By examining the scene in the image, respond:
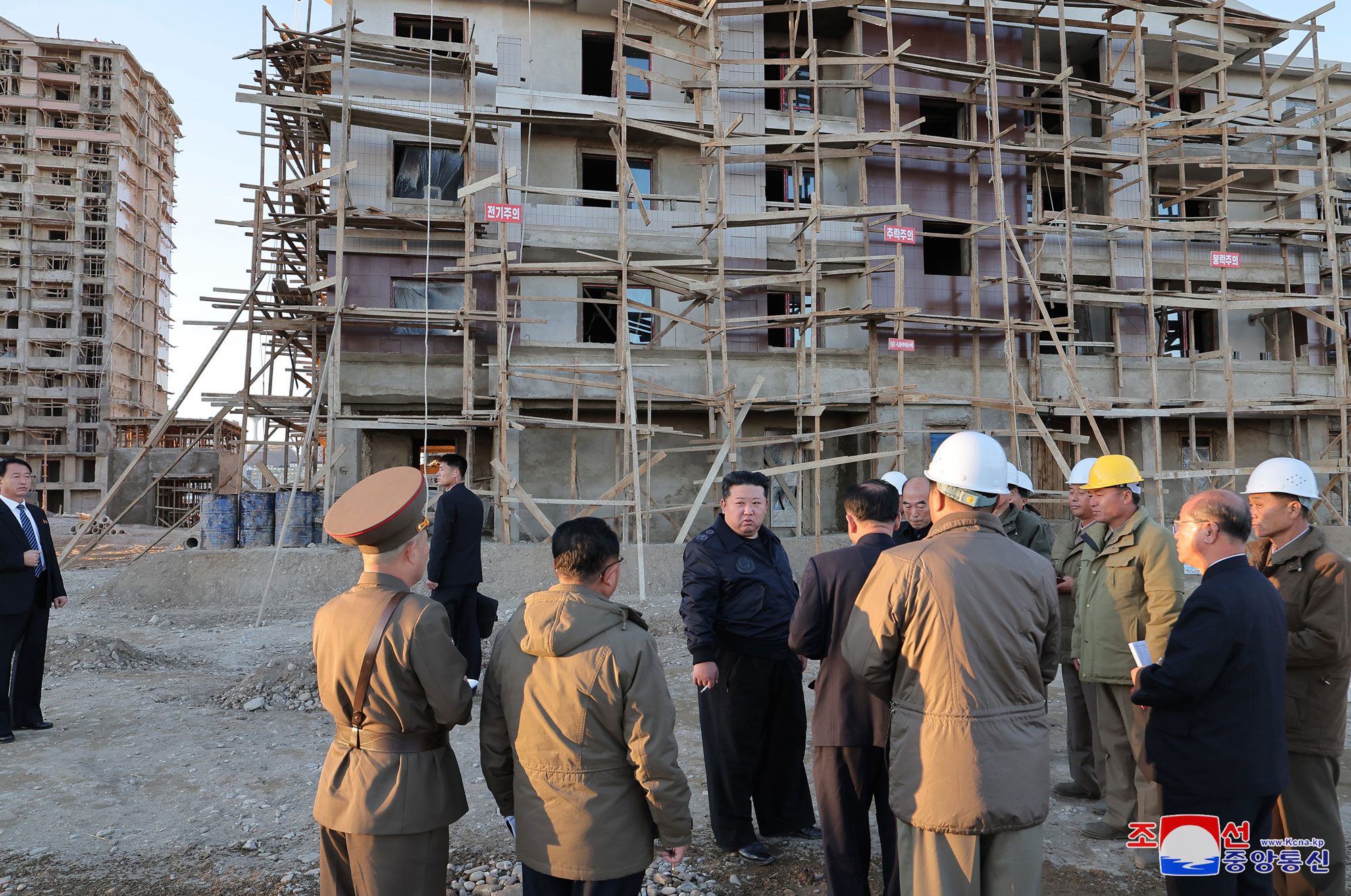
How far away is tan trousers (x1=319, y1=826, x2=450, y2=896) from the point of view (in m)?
2.71

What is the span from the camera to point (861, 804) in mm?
3664

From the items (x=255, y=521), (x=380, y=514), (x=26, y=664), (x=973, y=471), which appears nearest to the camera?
(x=380, y=514)

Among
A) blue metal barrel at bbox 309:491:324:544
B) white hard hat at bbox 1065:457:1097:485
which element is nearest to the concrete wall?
blue metal barrel at bbox 309:491:324:544

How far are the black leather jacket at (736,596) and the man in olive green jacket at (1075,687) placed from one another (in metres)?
1.86

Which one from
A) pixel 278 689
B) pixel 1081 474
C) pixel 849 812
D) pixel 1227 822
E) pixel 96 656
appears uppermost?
pixel 1081 474

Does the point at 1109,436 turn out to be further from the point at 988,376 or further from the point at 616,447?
the point at 616,447

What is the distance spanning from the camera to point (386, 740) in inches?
108

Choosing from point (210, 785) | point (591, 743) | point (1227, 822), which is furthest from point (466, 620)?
point (1227, 822)

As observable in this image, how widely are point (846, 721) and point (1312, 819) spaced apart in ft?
6.56

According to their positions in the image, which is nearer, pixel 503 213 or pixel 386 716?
pixel 386 716

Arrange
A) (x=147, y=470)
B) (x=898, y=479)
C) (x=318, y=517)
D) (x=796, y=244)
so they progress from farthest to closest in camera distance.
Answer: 1. (x=147, y=470)
2. (x=796, y=244)
3. (x=318, y=517)
4. (x=898, y=479)

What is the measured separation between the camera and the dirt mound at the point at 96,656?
28.1ft

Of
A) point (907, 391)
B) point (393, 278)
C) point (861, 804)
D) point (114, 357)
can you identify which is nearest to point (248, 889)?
point (861, 804)

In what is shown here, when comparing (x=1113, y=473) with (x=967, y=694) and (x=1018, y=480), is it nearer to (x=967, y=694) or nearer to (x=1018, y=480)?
(x=1018, y=480)
